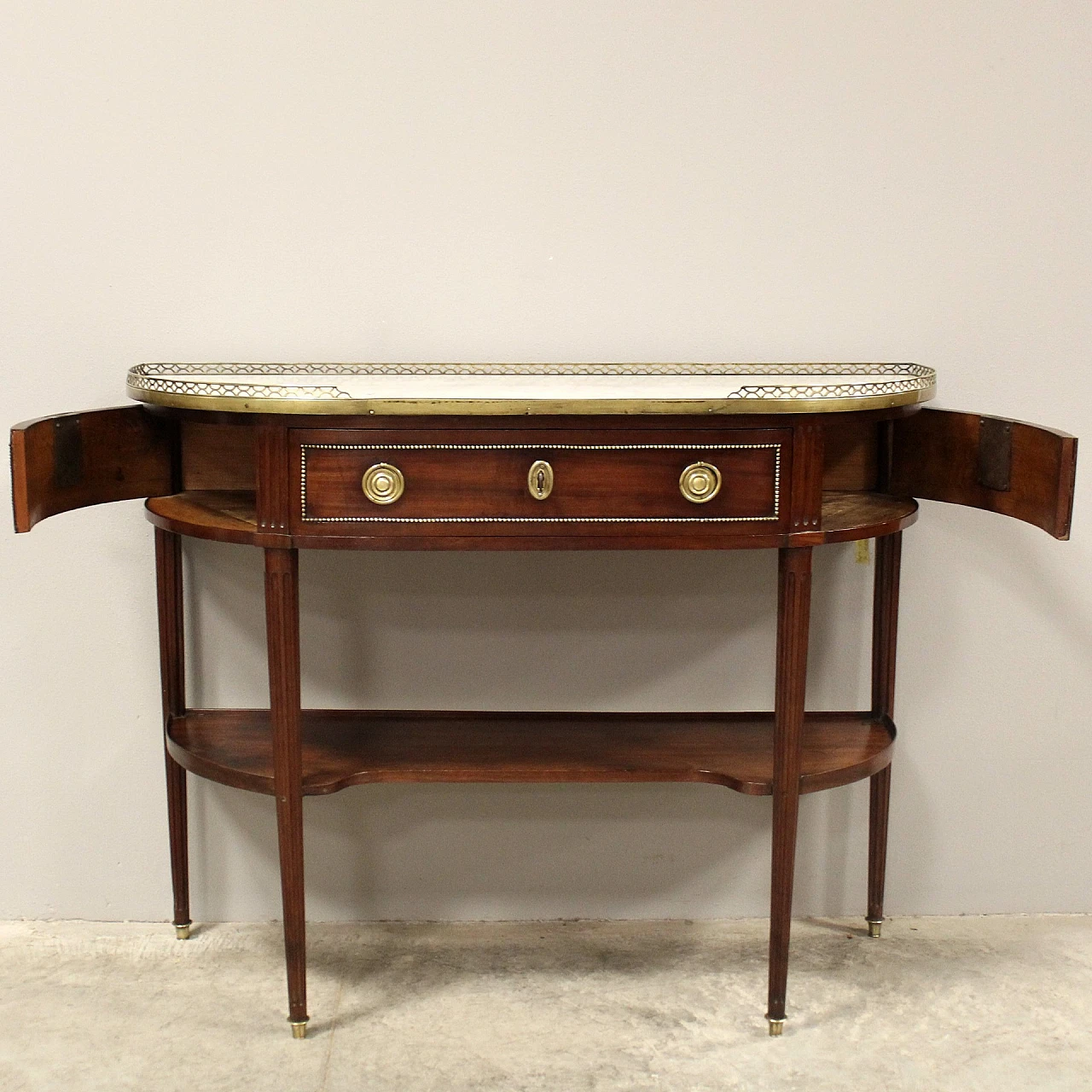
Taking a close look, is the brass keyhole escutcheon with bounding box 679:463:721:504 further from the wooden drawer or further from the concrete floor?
the concrete floor

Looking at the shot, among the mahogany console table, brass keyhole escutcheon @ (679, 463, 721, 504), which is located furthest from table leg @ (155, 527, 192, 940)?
brass keyhole escutcheon @ (679, 463, 721, 504)

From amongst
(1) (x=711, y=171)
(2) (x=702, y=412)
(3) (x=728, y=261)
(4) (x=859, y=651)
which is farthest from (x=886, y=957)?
(1) (x=711, y=171)

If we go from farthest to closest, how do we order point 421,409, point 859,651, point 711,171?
point 859,651 < point 711,171 < point 421,409

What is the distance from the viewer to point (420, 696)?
257cm

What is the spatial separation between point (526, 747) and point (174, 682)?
705 millimetres

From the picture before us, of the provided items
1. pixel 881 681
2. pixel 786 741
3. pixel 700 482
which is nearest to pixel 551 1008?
pixel 786 741

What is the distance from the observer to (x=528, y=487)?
1976 millimetres

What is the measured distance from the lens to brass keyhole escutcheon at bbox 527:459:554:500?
77.5 inches

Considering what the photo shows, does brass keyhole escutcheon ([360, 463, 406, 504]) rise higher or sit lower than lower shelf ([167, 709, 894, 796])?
higher

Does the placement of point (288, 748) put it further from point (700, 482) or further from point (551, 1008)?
point (700, 482)

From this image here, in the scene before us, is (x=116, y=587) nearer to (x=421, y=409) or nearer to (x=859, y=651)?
(x=421, y=409)

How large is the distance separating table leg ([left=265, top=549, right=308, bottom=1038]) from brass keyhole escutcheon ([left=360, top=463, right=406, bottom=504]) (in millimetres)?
169

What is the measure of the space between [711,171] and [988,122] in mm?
534

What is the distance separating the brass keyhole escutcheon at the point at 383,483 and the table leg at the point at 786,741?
0.62 meters
